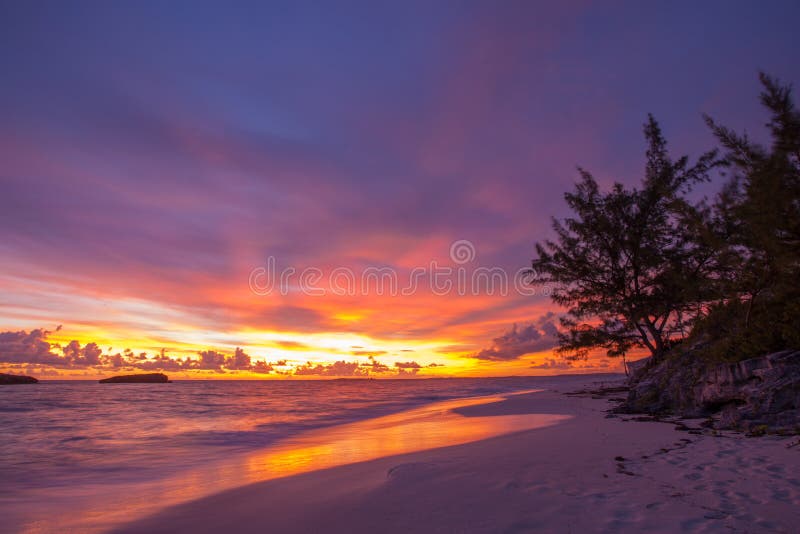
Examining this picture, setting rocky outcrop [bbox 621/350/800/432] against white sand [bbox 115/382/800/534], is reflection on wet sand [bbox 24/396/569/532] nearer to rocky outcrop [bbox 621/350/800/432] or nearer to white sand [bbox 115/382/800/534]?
white sand [bbox 115/382/800/534]

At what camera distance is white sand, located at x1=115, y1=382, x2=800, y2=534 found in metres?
4.54

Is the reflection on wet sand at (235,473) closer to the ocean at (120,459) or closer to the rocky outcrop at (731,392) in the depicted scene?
the ocean at (120,459)

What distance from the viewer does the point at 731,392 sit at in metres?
10.6

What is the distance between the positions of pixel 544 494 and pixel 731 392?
8.25 meters

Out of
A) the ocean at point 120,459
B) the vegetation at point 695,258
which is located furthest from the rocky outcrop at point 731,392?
the ocean at point 120,459

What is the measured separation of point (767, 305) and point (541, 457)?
764cm

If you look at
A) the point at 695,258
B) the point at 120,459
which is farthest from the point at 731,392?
the point at 120,459

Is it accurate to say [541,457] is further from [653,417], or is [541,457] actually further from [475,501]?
[653,417]

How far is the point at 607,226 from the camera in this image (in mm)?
18188

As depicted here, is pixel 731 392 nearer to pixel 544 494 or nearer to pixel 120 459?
pixel 544 494

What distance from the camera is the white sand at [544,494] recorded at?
4.54m

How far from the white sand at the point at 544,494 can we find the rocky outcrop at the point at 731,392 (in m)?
1.26

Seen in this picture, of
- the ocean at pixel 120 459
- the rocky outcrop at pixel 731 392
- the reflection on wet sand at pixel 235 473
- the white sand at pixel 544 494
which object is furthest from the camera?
the rocky outcrop at pixel 731 392

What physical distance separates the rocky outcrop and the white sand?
1.26m
